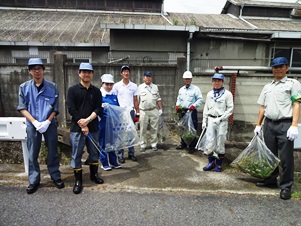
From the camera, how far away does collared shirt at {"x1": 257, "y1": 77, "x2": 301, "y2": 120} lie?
3.37 m

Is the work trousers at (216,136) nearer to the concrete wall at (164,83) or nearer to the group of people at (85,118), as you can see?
the group of people at (85,118)

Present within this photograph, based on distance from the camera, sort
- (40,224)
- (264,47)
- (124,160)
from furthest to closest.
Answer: (264,47) → (124,160) → (40,224)

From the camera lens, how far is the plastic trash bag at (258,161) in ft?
11.6

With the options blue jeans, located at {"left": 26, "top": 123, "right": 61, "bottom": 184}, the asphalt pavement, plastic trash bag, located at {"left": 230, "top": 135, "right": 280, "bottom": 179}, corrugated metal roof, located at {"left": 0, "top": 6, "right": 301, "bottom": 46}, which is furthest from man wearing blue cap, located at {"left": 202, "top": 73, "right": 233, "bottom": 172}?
corrugated metal roof, located at {"left": 0, "top": 6, "right": 301, "bottom": 46}

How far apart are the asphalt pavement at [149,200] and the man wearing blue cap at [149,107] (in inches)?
47.8

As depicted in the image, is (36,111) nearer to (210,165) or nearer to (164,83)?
(210,165)

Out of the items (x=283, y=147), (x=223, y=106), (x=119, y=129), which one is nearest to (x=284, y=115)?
(x=283, y=147)

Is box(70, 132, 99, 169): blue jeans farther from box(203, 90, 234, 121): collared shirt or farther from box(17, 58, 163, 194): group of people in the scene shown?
box(203, 90, 234, 121): collared shirt

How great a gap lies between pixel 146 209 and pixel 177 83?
4292 mm

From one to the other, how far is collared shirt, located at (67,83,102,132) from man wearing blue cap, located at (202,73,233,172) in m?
2.07

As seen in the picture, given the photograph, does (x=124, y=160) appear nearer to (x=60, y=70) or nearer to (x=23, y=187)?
(x=23, y=187)

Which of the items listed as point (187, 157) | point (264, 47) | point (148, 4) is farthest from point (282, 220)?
point (148, 4)

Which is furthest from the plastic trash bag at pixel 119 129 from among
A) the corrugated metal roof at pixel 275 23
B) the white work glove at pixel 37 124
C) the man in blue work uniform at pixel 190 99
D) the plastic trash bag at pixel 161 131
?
the corrugated metal roof at pixel 275 23

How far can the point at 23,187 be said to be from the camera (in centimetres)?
349
